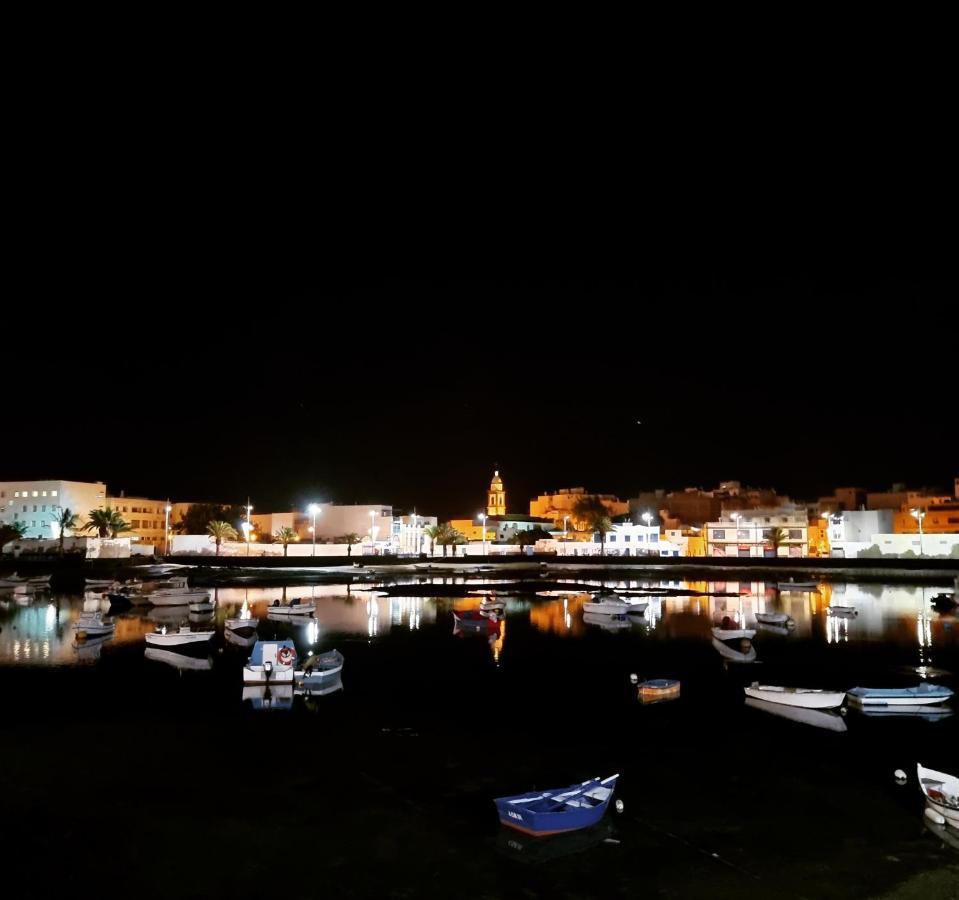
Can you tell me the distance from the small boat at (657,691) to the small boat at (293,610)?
887 inches

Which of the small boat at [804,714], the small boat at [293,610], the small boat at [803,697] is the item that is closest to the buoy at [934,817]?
the small boat at [804,714]

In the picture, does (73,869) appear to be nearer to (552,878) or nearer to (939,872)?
(552,878)

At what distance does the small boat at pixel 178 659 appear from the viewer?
27344 mm

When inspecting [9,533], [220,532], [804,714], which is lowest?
[804,714]

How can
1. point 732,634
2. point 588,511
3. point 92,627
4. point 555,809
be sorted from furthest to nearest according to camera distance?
point 588,511
point 92,627
point 732,634
point 555,809

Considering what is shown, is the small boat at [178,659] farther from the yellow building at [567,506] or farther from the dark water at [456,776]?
the yellow building at [567,506]

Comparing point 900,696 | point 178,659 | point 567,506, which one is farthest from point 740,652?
Result: point 567,506

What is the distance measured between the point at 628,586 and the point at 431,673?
39.0 metres

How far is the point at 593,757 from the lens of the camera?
53.1 feet

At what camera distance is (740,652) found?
2925 centimetres

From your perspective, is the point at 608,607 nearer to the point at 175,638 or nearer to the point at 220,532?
the point at 175,638

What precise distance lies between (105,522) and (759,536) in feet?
234

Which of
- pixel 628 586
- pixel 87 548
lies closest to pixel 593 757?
pixel 628 586

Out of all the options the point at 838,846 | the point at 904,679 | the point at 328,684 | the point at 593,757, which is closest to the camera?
the point at 838,846
